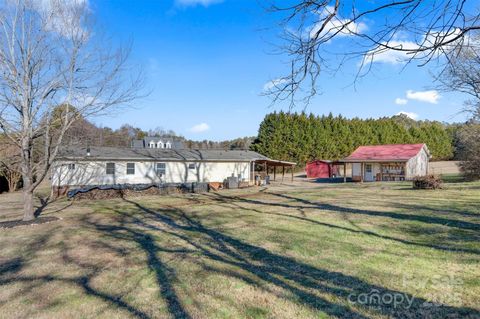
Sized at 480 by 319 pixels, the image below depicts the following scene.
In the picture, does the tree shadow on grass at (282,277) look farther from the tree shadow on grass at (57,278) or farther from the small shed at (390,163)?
the small shed at (390,163)

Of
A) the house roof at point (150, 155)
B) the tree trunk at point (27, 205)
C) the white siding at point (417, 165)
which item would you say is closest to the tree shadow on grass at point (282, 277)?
the tree trunk at point (27, 205)

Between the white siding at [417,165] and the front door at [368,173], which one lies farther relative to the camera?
the front door at [368,173]

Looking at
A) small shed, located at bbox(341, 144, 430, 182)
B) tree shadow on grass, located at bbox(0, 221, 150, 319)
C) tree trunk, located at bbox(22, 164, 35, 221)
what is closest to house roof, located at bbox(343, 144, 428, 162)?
small shed, located at bbox(341, 144, 430, 182)

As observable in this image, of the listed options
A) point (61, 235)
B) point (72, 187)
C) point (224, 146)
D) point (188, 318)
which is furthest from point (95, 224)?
point (224, 146)

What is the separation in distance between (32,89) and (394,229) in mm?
12841

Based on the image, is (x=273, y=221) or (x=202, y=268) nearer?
(x=202, y=268)

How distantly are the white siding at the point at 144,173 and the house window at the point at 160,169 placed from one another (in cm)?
23

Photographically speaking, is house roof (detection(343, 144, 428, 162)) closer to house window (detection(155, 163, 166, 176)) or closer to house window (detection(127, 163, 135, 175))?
house window (detection(155, 163, 166, 176))

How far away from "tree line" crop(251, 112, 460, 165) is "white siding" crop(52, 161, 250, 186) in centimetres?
1704

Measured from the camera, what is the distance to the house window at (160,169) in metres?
A: 24.4

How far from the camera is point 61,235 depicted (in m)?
8.70

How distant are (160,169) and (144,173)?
1.34 m

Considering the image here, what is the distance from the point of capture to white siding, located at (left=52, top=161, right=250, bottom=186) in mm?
21172

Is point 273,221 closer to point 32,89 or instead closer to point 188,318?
point 188,318
